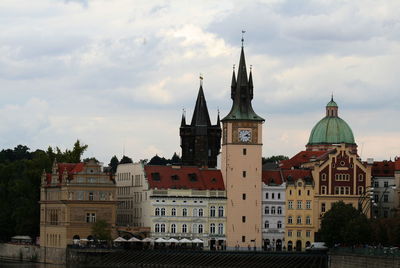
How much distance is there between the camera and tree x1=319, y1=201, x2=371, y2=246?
476ft

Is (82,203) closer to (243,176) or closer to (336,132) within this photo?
(243,176)

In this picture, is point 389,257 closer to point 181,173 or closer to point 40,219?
point 181,173

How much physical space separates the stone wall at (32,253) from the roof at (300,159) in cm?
3805

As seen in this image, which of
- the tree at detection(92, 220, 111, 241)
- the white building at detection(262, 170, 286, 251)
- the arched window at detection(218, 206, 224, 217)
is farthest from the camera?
the white building at detection(262, 170, 286, 251)

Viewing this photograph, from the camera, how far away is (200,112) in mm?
197375

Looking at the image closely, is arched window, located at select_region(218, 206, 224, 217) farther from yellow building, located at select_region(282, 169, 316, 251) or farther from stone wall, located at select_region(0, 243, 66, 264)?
stone wall, located at select_region(0, 243, 66, 264)

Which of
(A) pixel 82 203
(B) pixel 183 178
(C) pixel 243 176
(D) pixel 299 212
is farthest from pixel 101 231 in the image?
(D) pixel 299 212

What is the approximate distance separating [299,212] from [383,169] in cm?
1554

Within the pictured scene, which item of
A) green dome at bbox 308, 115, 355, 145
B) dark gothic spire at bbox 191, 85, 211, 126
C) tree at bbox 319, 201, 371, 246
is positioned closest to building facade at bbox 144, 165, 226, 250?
tree at bbox 319, 201, 371, 246

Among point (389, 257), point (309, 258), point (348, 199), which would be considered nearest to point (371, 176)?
point (348, 199)

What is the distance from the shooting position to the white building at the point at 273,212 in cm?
16888

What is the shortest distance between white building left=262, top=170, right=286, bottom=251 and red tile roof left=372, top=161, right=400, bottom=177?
1564 centimetres

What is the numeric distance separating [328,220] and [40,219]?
133ft

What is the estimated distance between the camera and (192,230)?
166m
